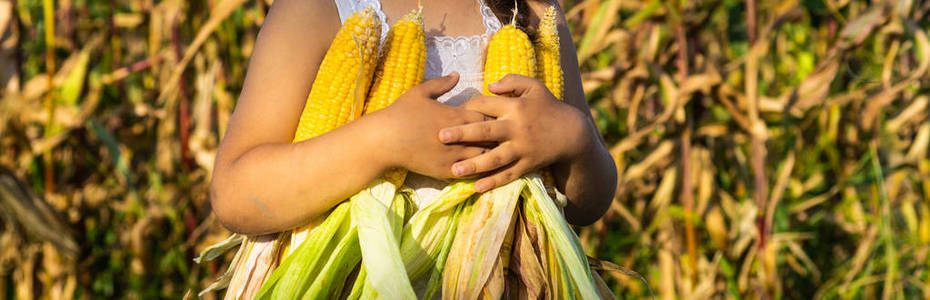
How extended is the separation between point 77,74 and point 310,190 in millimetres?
2135

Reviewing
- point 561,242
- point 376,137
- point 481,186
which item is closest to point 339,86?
point 376,137

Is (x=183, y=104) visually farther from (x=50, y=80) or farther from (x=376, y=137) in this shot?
(x=376, y=137)

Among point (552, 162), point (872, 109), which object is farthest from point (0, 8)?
point (872, 109)

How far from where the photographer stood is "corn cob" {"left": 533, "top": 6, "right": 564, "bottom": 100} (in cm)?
106

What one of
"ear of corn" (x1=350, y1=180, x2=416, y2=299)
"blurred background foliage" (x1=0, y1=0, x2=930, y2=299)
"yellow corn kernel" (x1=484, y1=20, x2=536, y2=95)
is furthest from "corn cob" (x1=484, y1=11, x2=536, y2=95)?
"blurred background foliage" (x1=0, y1=0, x2=930, y2=299)

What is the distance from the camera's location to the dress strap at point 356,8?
102cm

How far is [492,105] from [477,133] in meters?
0.05

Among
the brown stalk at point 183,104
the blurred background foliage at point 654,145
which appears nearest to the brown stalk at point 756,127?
the blurred background foliage at point 654,145

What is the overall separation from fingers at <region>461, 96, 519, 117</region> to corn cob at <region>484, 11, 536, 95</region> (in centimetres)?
6

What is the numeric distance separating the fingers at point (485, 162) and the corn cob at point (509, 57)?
0.11 metres

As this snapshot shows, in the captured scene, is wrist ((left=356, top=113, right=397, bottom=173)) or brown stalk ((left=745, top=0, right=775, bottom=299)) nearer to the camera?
wrist ((left=356, top=113, right=397, bottom=173))

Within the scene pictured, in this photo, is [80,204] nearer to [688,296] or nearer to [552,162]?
[688,296]

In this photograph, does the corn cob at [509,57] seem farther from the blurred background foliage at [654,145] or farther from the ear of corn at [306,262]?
the blurred background foliage at [654,145]

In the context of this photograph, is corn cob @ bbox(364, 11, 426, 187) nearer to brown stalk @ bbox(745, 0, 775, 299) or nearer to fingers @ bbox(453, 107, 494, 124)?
fingers @ bbox(453, 107, 494, 124)
